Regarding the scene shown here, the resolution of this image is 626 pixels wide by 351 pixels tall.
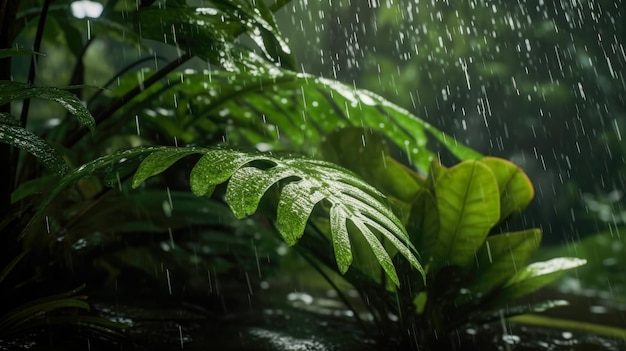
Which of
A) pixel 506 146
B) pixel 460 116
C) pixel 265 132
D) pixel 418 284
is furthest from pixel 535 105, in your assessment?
pixel 418 284

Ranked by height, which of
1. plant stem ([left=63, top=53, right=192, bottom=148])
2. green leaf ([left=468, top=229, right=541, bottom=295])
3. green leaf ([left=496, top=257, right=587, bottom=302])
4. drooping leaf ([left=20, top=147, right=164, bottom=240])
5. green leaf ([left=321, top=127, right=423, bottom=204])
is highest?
plant stem ([left=63, top=53, right=192, bottom=148])

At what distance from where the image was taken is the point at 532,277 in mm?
962

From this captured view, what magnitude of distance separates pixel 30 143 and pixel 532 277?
0.84m

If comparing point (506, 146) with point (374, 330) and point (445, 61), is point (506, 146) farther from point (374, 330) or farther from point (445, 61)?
point (374, 330)

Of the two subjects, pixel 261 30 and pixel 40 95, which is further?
pixel 261 30

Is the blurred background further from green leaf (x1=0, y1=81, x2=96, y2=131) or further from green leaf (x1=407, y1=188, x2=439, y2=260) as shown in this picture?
green leaf (x1=0, y1=81, x2=96, y2=131)

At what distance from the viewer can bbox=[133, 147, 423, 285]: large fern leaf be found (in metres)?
0.54

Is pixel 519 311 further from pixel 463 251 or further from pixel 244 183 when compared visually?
pixel 244 183

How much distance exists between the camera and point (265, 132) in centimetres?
154

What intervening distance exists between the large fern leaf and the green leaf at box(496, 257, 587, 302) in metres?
0.47

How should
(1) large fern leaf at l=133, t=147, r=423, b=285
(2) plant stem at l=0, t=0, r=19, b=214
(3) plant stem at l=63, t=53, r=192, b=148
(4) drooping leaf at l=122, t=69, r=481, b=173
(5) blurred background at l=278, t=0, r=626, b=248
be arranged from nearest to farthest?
(1) large fern leaf at l=133, t=147, r=423, b=285 → (2) plant stem at l=0, t=0, r=19, b=214 → (3) plant stem at l=63, t=53, r=192, b=148 → (4) drooping leaf at l=122, t=69, r=481, b=173 → (5) blurred background at l=278, t=0, r=626, b=248

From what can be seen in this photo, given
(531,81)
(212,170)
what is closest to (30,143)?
(212,170)

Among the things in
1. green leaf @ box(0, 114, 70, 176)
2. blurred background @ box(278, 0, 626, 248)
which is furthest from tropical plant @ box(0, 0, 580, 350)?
blurred background @ box(278, 0, 626, 248)

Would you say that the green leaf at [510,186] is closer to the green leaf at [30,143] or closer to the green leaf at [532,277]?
the green leaf at [532,277]
